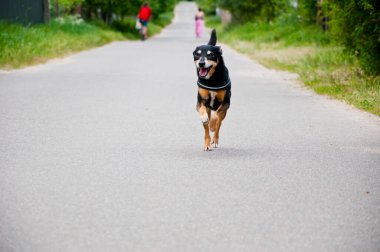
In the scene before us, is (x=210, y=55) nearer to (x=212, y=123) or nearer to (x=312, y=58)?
(x=212, y=123)

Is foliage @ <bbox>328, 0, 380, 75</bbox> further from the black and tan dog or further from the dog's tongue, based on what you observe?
the dog's tongue

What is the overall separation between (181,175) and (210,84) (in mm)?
1661

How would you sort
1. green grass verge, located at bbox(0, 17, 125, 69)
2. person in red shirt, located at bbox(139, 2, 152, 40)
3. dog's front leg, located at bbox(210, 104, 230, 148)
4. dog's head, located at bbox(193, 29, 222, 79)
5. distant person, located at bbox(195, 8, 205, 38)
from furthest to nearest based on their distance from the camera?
distant person, located at bbox(195, 8, 205, 38) < person in red shirt, located at bbox(139, 2, 152, 40) < green grass verge, located at bbox(0, 17, 125, 69) < dog's front leg, located at bbox(210, 104, 230, 148) < dog's head, located at bbox(193, 29, 222, 79)

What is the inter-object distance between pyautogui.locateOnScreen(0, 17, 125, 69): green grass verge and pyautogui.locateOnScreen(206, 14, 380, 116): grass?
6.41m

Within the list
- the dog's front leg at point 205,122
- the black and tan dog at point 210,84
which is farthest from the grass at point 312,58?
the dog's front leg at point 205,122

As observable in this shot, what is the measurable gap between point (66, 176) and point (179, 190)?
3.90 feet

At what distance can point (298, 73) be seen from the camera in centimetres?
1944

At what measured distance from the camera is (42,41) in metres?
25.7

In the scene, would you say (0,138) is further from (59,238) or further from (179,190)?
(59,238)

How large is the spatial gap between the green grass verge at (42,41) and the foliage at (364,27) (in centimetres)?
863

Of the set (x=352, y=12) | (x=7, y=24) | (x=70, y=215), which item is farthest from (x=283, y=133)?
(x=7, y=24)

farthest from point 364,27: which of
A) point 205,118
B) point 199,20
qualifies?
point 199,20

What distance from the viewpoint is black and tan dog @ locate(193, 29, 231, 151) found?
28.2 ft

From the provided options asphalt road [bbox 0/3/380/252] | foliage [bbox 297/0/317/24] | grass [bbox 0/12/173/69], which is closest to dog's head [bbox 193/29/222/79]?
asphalt road [bbox 0/3/380/252]
